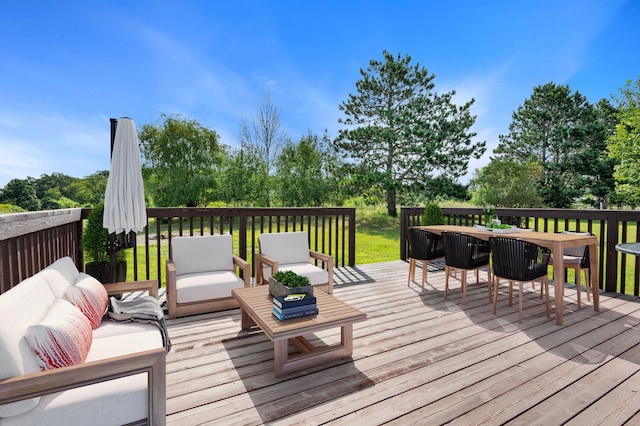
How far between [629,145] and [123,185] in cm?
2079

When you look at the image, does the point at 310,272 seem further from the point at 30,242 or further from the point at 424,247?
the point at 30,242

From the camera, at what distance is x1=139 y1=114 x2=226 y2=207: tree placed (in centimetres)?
1588

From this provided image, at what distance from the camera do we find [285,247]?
14.0 feet

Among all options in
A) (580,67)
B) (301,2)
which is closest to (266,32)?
(301,2)

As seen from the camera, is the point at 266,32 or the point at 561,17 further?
the point at 266,32

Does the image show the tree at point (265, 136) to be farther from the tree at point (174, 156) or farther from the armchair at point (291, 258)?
the armchair at point (291, 258)

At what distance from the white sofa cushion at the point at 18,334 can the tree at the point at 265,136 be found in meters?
12.3

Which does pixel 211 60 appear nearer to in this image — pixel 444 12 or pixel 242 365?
pixel 444 12

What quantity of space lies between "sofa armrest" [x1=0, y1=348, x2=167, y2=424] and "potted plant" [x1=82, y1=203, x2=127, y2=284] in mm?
2725

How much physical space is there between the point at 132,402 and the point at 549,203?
21.9m

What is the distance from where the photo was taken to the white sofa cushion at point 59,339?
141 cm

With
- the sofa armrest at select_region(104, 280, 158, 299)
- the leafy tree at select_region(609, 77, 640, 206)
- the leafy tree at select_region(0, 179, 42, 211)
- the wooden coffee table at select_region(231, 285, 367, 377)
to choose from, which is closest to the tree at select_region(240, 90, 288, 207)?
the leafy tree at select_region(0, 179, 42, 211)

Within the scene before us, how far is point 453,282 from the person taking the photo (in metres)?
4.84

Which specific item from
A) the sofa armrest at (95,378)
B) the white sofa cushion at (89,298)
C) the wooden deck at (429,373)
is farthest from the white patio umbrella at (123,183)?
the sofa armrest at (95,378)
